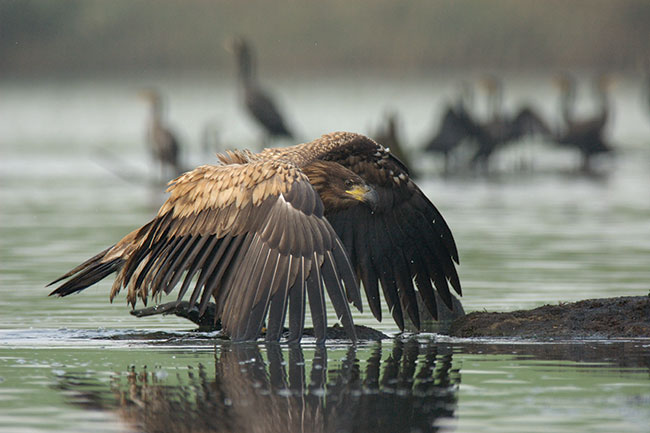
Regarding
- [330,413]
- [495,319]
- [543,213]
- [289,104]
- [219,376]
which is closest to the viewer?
[330,413]

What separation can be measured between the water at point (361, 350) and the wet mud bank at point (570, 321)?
223 millimetres

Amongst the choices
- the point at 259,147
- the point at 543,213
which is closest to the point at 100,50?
the point at 259,147

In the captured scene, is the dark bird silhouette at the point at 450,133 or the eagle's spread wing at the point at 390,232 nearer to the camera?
the eagle's spread wing at the point at 390,232

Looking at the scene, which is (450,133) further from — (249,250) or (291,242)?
(291,242)

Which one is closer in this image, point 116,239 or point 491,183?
point 116,239

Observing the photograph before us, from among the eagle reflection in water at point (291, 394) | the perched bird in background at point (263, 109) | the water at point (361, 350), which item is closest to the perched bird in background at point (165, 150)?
the water at point (361, 350)

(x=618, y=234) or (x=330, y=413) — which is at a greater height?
(x=618, y=234)

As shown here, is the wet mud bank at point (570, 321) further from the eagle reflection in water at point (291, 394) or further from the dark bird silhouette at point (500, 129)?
the dark bird silhouette at point (500, 129)

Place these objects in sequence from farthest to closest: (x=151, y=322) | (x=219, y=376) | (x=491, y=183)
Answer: (x=491, y=183), (x=151, y=322), (x=219, y=376)

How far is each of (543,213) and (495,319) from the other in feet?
33.7

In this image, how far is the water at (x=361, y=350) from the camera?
23.9 ft

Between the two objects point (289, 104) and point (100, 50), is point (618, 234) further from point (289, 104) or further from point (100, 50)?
point (100, 50)

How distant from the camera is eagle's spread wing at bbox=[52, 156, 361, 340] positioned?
8336 millimetres

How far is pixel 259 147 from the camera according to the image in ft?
105
